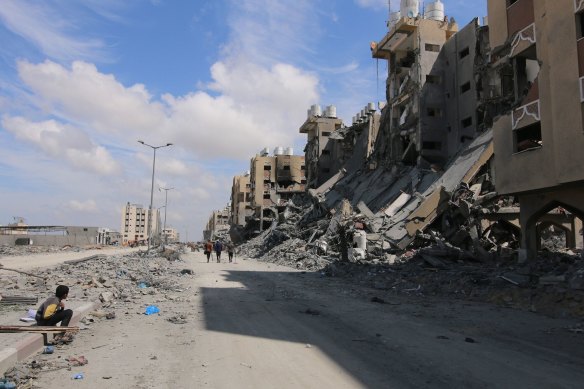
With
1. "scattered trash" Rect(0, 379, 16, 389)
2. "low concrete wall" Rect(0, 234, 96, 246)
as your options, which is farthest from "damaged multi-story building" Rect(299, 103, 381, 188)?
"scattered trash" Rect(0, 379, 16, 389)

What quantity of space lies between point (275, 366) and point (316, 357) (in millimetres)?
792

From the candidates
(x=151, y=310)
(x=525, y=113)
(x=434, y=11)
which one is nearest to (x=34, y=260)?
(x=151, y=310)

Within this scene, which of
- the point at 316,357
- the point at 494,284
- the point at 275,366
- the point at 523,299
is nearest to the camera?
the point at 275,366

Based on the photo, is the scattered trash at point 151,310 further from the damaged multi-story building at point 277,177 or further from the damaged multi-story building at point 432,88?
the damaged multi-story building at point 277,177

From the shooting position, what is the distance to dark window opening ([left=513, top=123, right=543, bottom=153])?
61.3 feet

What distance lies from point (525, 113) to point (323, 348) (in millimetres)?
14866

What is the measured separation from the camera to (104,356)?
280 inches

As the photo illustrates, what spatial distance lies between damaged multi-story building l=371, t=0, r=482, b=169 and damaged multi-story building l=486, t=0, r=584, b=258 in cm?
1770

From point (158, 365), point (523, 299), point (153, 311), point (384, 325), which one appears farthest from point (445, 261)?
point (158, 365)

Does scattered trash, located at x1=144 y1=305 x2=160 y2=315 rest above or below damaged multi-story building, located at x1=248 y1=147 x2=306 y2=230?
below

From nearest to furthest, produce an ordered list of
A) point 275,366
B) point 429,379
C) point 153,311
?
point 429,379 → point 275,366 → point 153,311

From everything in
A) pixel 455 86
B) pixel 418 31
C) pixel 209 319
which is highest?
pixel 418 31

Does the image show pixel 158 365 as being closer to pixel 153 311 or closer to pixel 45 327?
pixel 45 327

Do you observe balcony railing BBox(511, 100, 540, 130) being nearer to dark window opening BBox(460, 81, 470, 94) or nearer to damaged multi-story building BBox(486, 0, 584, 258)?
damaged multi-story building BBox(486, 0, 584, 258)
